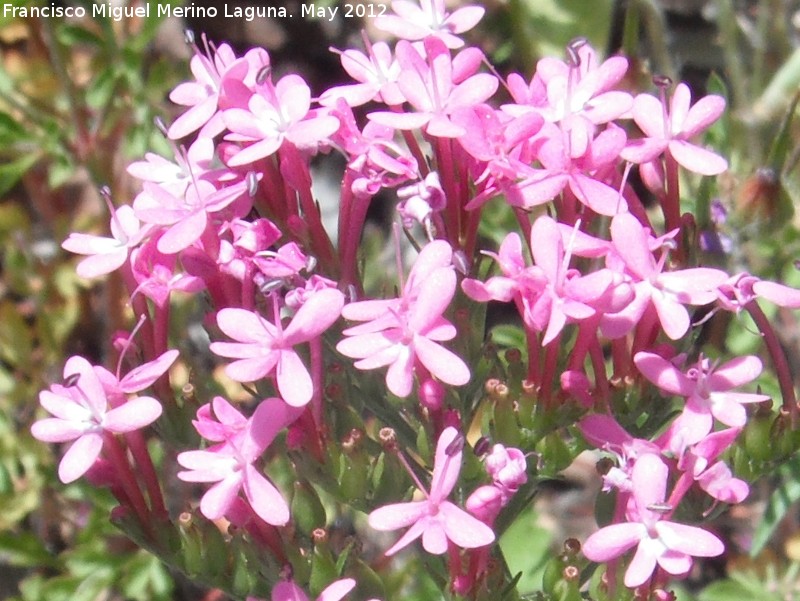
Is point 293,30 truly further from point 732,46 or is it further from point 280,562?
point 280,562

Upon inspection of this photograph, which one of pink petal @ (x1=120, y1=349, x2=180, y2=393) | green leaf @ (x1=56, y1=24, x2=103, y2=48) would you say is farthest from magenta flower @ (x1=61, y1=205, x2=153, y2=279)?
green leaf @ (x1=56, y1=24, x2=103, y2=48)

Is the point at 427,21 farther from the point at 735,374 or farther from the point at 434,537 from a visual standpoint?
the point at 434,537

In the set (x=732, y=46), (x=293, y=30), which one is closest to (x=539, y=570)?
(x=732, y=46)

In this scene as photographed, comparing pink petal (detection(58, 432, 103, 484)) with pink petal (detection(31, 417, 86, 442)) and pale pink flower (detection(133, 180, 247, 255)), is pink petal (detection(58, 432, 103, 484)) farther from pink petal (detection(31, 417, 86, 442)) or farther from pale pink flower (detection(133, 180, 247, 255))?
pale pink flower (detection(133, 180, 247, 255))

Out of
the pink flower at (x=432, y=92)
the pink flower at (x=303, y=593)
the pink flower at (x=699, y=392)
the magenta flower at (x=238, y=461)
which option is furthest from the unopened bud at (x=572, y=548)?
the pink flower at (x=432, y=92)

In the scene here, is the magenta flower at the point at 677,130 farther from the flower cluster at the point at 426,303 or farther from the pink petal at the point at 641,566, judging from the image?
the pink petal at the point at 641,566

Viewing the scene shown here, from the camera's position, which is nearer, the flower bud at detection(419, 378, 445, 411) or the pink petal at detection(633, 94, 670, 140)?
the flower bud at detection(419, 378, 445, 411)

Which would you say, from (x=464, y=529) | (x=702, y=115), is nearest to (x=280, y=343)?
(x=464, y=529)
